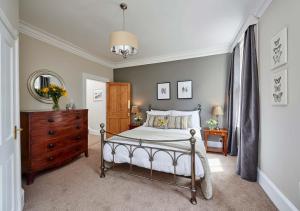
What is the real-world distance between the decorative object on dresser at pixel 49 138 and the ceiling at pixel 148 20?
1651 millimetres

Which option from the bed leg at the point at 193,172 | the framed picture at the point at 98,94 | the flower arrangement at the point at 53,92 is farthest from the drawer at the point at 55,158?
the framed picture at the point at 98,94

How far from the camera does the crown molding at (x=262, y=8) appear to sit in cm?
197

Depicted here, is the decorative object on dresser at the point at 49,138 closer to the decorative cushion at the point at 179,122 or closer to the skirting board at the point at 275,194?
the decorative cushion at the point at 179,122

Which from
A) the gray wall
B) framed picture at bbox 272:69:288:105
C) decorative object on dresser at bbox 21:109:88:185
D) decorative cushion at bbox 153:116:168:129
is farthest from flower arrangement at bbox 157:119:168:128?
framed picture at bbox 272:69:288:105

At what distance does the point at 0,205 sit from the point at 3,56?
124 centimetres

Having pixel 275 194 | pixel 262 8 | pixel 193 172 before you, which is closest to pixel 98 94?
pixel 193 172

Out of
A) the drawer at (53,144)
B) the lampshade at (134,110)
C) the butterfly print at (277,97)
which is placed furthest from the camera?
the lampshade at (134,110)

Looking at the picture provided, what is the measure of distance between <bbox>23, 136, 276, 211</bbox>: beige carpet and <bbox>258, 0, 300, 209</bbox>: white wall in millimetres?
433

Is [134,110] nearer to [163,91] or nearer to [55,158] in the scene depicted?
[163,91]

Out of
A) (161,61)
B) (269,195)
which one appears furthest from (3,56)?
(161,61)

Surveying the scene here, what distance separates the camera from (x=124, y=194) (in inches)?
79.4

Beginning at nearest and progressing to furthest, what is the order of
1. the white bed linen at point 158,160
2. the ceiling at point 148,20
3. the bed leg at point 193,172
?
the bed leg at point 193,172, the white bed linen at point 158,160, the ceiling at point 148,20

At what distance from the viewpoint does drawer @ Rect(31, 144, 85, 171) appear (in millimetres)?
2391

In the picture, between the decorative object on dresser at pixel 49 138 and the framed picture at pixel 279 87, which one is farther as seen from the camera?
the decorative object on dresser at pixel 49 138
